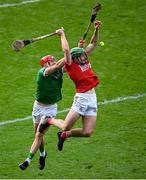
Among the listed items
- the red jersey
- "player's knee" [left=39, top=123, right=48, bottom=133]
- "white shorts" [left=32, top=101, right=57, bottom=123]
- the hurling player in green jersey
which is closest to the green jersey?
the hurling player in green jersey

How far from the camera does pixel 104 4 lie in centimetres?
2356

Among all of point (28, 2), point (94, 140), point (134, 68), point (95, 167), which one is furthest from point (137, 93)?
point (28, 2)

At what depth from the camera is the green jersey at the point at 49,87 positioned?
15680 millimetres

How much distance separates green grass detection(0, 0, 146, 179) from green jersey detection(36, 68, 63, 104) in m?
1.34

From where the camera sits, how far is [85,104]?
1533 cm

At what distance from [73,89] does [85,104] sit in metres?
4.45

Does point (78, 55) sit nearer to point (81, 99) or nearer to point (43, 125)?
point (81, 99)

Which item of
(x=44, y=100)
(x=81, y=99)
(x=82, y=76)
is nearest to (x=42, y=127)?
(x=44, y=100)

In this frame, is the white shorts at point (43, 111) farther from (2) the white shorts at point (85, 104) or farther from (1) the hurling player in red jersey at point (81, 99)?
(2) the white shorts at point (85, 104)

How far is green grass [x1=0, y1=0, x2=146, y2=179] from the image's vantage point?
16156mm

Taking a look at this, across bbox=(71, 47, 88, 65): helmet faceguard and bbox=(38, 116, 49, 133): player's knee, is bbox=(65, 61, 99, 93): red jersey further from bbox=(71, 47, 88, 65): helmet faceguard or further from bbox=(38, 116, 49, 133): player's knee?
bbox=(38, 116, 49, 133): player's knee

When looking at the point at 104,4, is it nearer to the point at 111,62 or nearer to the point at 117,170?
the point at 111,62

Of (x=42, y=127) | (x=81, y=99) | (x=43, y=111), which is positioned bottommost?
(x=42, y=127)

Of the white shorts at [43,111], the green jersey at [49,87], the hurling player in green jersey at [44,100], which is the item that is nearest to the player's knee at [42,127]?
the hurling player in green jersey at [44,100]
